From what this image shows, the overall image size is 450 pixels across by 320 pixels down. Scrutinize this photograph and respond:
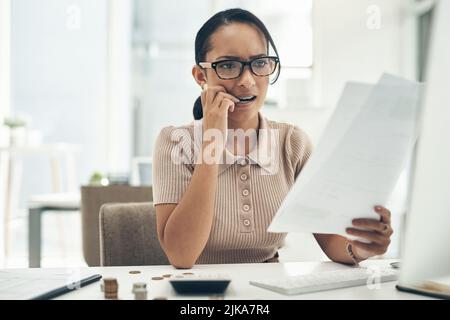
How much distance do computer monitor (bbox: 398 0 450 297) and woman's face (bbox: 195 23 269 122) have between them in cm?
59

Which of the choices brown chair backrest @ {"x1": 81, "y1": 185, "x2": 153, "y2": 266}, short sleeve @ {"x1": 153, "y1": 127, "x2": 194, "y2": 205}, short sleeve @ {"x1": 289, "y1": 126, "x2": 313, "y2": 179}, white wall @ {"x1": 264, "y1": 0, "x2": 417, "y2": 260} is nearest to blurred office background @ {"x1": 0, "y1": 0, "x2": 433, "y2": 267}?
white wall @ {"x1": 264, "y1": 0, "x2": 417, "y2": 260}

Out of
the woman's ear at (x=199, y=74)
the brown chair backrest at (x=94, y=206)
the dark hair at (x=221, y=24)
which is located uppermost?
the dark hair at (x=221, y=24)

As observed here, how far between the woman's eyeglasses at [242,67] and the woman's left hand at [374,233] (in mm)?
407

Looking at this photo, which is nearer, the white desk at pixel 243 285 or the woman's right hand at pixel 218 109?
the white desk at pixel 243 285

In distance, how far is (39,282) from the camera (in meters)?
0.82

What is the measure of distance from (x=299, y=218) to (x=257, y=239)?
1.34ft

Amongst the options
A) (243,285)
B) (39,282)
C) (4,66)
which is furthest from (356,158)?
(4,66)

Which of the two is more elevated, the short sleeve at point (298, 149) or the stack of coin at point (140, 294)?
the short sleeve at point (298, 149)

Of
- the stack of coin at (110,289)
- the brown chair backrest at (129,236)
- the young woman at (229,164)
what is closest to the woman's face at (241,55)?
the young woman at (229,164)

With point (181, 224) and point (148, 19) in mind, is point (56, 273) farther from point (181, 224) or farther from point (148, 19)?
point (148, 19)

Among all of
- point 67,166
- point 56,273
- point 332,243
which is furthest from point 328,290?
point 67,166

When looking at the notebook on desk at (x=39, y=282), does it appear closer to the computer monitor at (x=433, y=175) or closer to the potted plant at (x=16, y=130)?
the computer monitor at (x=433, y=175)

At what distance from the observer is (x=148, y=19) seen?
4.71 meters

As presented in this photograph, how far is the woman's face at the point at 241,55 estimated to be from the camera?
3.84ft
